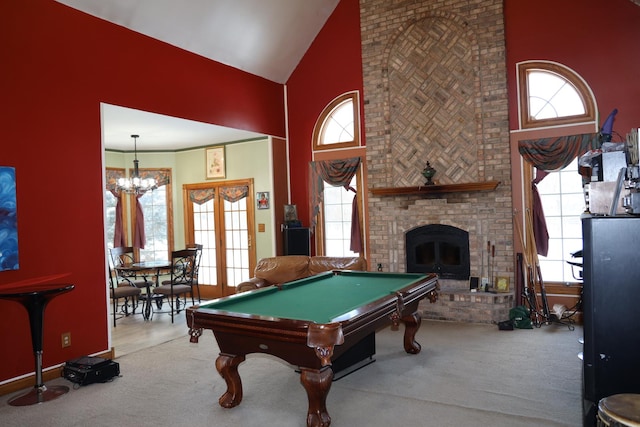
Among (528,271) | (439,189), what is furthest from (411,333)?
(439,189)

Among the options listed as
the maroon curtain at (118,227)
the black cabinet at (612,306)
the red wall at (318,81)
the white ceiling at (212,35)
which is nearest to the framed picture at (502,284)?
the red wall at (318,81)

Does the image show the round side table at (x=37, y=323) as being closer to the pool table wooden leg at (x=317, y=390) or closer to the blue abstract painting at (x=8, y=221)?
the blue abstract painting at (x=8, y=221)

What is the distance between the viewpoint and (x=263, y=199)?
8109 mm

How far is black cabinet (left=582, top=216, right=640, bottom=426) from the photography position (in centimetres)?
286

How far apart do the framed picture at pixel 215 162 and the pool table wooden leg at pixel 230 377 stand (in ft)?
17.5

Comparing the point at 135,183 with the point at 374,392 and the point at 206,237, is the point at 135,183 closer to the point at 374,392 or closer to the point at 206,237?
the point at 206,237

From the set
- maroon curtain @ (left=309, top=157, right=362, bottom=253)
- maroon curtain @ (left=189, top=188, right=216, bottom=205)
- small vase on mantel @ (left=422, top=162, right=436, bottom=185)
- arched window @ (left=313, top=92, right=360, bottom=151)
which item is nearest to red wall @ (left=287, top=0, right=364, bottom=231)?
arched window @ (left=313, top=92, right=360, bottom=151)

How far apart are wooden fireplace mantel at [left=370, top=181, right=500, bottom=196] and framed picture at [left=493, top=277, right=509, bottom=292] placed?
122cm

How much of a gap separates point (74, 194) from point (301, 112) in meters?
4.09

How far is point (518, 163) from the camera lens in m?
6.42

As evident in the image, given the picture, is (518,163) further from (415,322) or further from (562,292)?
(415,322)

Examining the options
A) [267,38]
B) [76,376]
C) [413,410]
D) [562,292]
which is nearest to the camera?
[413,410]

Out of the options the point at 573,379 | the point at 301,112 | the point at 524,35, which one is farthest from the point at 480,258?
the point at 301,112

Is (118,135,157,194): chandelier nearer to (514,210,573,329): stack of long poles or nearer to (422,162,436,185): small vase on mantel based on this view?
(422,162,436,185): small vase on mantel
